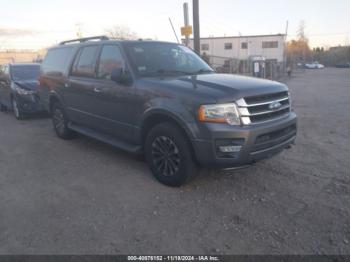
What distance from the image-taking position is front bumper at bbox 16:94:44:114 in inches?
354

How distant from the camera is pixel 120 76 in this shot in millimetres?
4387

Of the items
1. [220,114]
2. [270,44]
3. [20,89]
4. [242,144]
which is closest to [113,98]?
[220,114]

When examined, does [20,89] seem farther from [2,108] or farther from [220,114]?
[220,114]

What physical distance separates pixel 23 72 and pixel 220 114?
866 cm

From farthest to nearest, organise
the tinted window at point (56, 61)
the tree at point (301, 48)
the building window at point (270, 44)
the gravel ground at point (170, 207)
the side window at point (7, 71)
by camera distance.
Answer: the tree at point (301, 48) < the building window at point (270, 44) < the side window at point (7, 71) < the tinted window at point (56, 61) < the gravel ground at point (170, 207)

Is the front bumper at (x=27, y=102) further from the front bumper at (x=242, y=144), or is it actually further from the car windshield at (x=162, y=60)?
the front bumper at (x=242, y=144)

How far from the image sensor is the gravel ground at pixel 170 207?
294cm

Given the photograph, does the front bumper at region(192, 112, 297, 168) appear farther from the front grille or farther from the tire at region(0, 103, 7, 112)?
the tire at region(0, 103, 7, 112)

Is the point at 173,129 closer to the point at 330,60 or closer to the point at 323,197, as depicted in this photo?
the point at 323,197

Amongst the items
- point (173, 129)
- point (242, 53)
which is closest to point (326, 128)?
point (173, 129)

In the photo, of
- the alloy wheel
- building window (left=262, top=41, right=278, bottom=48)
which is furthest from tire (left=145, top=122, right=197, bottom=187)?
building window (left=262, top=41, right=278, bottom=48)

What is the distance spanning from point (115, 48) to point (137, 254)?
3253 millimetres

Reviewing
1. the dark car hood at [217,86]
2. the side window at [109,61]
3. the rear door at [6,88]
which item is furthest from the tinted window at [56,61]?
the rear door at [6,88]

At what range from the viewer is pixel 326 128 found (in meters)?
7.32
